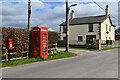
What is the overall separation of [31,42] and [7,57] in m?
3.64

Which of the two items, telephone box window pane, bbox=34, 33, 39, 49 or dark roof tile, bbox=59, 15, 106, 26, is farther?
dark roof tile, bbox=59, 15, 106, 26

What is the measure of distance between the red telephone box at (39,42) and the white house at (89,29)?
105ft

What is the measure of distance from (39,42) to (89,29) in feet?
115

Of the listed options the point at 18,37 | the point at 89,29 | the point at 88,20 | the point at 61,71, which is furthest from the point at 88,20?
the point at 61,71

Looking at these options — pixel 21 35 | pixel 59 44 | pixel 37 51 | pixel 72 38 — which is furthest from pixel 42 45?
pixel 72 38

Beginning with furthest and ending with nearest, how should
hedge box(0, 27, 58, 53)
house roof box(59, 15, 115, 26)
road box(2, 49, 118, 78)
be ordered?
house roof box(59, 15, 115, 26) → hedge box(0, 27, 58, 53) → road box(2, 49, 118, 78)

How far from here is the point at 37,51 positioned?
2014cm

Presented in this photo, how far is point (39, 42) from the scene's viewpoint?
2002 cm

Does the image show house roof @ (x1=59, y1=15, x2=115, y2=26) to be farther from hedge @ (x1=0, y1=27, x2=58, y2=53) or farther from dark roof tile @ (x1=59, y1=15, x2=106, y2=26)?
hedge @ (x1=0, y1=27, x2=58, y2=53)

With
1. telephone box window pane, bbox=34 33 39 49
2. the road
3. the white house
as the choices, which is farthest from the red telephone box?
the white house

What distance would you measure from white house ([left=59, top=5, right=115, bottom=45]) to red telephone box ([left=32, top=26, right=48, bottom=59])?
105 ft

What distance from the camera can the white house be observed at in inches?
2099

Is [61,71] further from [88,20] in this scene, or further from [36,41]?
[88,20]

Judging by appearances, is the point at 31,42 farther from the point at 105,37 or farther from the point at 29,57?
the point at 105,37
